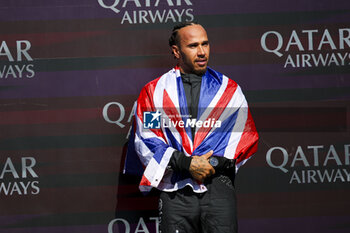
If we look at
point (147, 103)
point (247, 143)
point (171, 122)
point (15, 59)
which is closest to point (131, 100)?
point (147, 103)

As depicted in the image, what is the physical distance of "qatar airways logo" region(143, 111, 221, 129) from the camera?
3.39m

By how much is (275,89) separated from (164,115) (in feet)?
3.40

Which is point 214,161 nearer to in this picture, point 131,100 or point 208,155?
point 208,155

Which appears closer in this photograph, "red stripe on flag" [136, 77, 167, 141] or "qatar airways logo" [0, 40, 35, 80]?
"red stripe on flag" [136, 77, 167, 141]

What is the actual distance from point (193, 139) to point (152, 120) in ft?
0.98

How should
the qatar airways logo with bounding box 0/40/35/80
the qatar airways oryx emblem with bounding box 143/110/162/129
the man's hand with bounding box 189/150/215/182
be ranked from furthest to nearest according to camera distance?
the qatar airways logo with bounding box 0/40/35/80 → the qatar airways oryx emblem with bounding box 143/110/162/129 → the man's hand with bounding box 189/150/215/182

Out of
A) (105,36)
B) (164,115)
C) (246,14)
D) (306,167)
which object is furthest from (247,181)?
(105,36)

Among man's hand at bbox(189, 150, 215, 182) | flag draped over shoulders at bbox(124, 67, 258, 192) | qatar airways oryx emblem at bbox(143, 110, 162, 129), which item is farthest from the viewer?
qatar airways oryx emblem at bbox(143, 110, 162, 129)

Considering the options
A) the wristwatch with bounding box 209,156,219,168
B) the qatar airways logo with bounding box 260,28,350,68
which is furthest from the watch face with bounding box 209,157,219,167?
the qatar airways logo with bounding box 260,28,350,68

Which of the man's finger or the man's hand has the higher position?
the man's finger

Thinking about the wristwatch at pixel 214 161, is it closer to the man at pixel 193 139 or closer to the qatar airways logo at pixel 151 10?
the man at pixel 193 139

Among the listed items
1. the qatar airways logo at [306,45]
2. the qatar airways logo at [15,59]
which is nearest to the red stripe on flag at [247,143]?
the qatar airways logo at [306,45]

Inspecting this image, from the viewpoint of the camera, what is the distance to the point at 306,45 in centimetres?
403

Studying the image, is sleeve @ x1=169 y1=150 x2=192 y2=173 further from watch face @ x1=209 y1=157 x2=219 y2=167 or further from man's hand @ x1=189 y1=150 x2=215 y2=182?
watch face @ x1=209 y1=157 x2=219 y2=167
